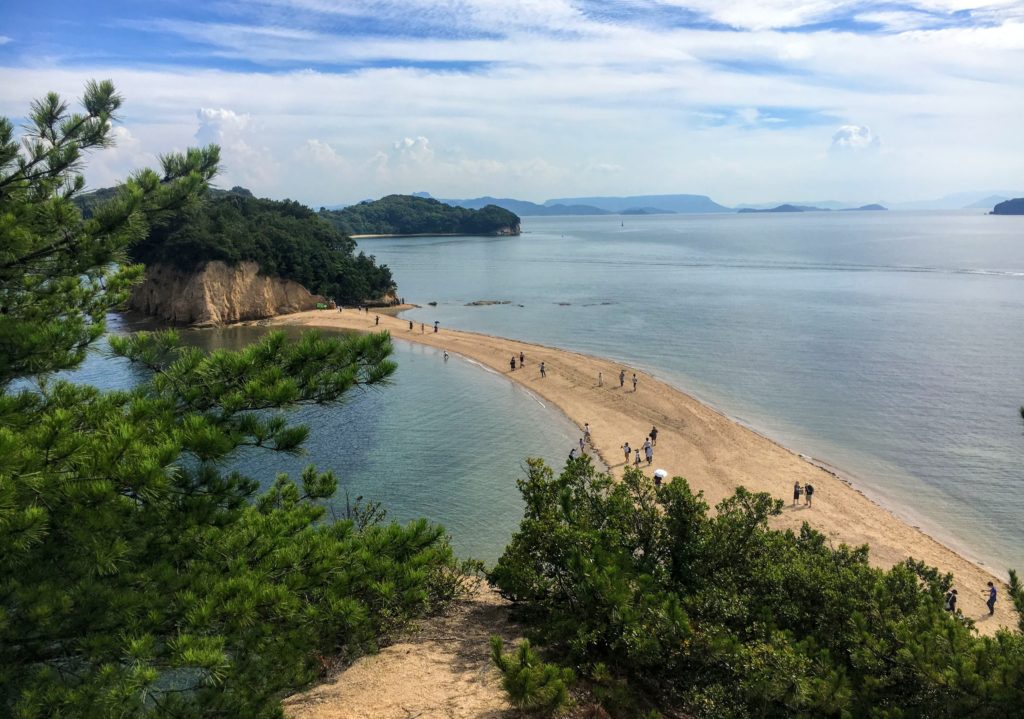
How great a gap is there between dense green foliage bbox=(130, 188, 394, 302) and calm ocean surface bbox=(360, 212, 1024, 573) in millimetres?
7884

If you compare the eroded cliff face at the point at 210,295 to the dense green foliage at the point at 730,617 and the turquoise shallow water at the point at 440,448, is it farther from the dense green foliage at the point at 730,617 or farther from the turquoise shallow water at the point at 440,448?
the dense green foliage at the point at 730,617

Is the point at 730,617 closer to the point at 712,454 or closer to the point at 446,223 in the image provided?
the point at 712,454

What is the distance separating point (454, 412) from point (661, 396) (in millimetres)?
11691

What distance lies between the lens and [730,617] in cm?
920

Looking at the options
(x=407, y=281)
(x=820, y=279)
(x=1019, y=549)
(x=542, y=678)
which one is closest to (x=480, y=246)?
(x=407, y=281)

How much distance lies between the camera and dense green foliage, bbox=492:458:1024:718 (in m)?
7.18

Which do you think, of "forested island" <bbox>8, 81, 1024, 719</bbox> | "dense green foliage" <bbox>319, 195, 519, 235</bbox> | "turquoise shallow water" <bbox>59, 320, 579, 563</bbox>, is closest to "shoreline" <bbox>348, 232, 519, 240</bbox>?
"dense green foliage" <bbox>319, 195, 519, 235</bbox>

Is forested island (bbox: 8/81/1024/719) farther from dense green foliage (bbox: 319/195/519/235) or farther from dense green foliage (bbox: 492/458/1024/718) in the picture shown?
dense green foliage (bbox: 319/195/519/235)

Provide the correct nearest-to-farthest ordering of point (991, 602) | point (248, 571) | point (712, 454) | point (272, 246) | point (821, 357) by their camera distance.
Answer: point (248, 571) < point (991, 602) < point (712, 454) < point (821, 357) < point (272, 246)

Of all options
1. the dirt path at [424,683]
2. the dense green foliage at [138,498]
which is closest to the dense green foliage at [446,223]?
the dirt path at [424,683]

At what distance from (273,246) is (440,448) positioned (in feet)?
137

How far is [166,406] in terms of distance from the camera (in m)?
6.54

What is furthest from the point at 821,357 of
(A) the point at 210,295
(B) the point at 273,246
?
(B) the point at 273,246

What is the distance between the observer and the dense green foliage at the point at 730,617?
7.18 m
